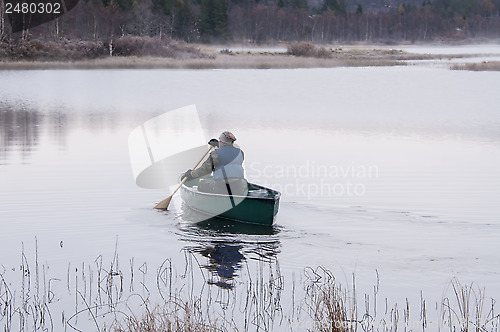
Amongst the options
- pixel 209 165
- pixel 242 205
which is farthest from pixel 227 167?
pixel 242 205

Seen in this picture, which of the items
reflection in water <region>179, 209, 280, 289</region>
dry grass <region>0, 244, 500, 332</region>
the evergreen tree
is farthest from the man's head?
the evergreen tree

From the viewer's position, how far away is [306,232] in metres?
12.2

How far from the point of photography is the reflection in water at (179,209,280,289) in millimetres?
10070

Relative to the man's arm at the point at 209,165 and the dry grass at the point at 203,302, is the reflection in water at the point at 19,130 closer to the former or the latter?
the man's arm at the point at 209,165

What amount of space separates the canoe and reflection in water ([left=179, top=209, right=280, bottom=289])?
0.48 feet

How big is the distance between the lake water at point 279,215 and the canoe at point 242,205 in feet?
0.99

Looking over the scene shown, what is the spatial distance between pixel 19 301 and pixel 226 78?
1701 inches

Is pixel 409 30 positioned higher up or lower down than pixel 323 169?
higher up

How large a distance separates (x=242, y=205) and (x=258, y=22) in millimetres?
101536

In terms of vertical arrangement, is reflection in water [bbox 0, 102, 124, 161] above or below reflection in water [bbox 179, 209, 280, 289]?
above

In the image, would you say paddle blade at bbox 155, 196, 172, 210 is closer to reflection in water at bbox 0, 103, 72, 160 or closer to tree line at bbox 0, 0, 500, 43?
reflection in water at bbox 0, 103, 72, 160

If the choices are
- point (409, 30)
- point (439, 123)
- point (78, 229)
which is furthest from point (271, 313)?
point (409, 30)

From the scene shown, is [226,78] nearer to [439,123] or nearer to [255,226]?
[439,123]

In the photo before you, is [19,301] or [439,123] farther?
[439,123]
